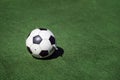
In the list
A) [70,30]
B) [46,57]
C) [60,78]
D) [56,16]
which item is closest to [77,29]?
[70,30]

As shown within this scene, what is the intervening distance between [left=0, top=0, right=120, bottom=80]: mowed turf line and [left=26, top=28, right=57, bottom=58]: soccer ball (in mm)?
294

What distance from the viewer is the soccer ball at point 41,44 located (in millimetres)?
7742

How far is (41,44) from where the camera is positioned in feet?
25.4

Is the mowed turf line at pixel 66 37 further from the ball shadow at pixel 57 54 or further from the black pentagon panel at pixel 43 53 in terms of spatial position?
the black pentagon panel at pixel 43 53

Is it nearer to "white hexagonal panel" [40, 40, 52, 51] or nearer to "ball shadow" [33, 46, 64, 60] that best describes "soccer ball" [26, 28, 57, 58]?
"white hexagonal panel" [40, 40, 52, 51]

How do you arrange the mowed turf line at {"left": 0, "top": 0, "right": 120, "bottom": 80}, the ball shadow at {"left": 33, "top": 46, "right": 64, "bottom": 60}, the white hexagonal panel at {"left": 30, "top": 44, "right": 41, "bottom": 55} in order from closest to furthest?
A: the mowed turf line at {"left": 0, "top": 0, "right": 120, "bottom": 80} → the white hexagonal panel at {"left": 30, "top": 44, "right": 41, "bottom": 55} → the ball shadow at {"left": 33, "top": 46, "right": 64, "bottom": 60}

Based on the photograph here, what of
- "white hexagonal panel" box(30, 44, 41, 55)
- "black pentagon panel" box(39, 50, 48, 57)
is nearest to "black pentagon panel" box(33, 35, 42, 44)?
"white hexagonal panel" box(30, 44, 41, 55)

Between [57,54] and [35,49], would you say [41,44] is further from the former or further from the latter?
[57,54]

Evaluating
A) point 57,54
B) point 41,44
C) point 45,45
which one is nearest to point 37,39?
point 41,44

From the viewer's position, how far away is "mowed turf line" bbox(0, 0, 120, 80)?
7.58 metres

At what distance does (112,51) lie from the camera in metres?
8.92

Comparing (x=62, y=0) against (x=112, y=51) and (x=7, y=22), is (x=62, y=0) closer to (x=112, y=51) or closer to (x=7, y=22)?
(x=7, y=22)

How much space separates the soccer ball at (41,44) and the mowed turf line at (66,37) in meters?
0.29

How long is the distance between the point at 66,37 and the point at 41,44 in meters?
2.01
